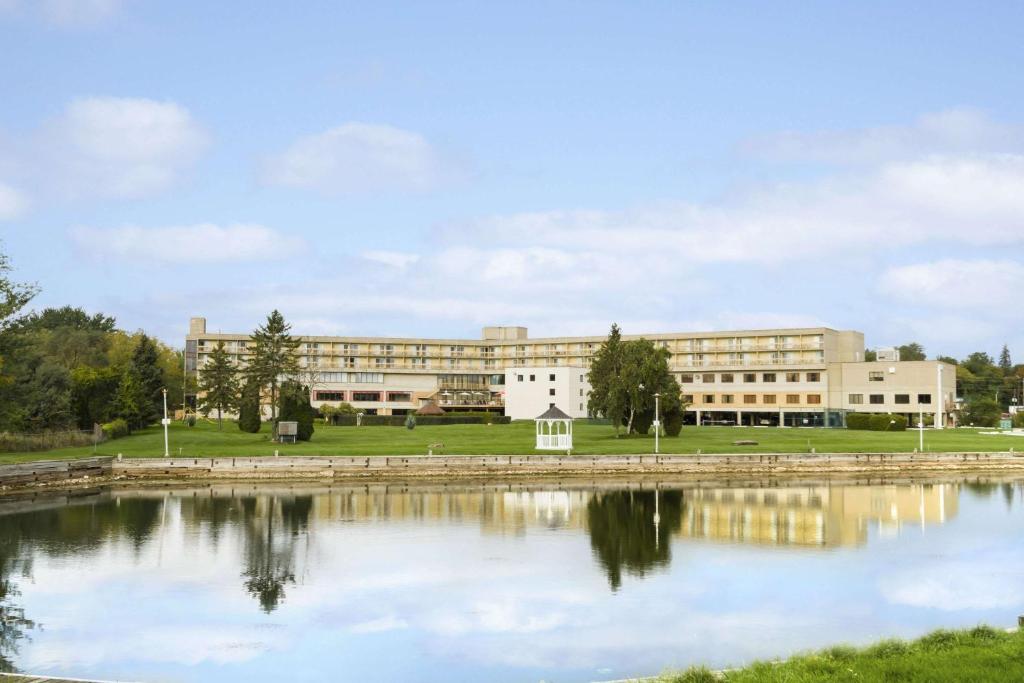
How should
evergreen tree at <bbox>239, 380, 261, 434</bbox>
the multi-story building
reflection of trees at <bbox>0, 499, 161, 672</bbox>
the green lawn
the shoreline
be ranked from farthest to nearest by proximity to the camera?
the multi-story building < evergreen tree at <bbox>239, 380, 261, 434</bbox> < the green lawn < the shoreline < reflection of trees at <bbox>0, 499, 161, 672</bbox>

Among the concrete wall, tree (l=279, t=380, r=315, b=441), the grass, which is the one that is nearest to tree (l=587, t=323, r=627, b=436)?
tree (l=279, t=380, r=315, b=441)

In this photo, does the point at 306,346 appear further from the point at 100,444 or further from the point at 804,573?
the point at 804,573

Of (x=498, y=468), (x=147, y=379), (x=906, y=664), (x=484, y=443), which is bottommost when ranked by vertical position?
(x=498, y=468)

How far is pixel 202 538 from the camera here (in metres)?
40.7

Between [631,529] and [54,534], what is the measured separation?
2492 centimetres

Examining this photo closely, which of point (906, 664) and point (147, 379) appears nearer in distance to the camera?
point (906, 664)

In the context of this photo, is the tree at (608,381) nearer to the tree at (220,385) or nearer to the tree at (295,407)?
the tree at (295,407)

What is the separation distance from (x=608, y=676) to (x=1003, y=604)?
13571 millimetres

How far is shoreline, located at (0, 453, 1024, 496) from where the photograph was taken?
2468 inches

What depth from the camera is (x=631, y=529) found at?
42812mm

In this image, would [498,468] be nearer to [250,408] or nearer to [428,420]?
[250,408]

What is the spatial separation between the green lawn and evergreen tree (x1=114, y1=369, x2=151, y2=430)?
1.71m

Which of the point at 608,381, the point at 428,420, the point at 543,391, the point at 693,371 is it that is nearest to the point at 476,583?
the point at 608,381

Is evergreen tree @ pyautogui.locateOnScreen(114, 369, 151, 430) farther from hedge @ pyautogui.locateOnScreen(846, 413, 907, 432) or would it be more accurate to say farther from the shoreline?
hedge @ pyautogui.locateOnScreen(846, 413, 907, 432)
